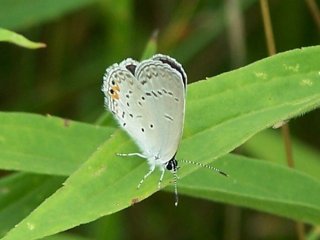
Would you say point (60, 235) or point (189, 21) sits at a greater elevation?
point (189, 21)

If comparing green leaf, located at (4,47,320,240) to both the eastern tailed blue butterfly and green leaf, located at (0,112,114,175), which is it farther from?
green leaf, located at (0,112,114,175)

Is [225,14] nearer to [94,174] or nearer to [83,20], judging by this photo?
[83,20]

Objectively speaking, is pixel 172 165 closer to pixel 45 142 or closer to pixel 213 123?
pixel 213 123

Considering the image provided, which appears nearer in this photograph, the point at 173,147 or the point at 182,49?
the point at 173,147

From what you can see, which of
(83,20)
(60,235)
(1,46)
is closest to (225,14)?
(83,20)

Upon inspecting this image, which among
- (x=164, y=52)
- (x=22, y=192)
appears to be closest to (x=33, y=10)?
(x=164, y=52)

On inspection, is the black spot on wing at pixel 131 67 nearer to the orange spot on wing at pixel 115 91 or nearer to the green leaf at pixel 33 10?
the orange spot on wing at pixel 115 91
